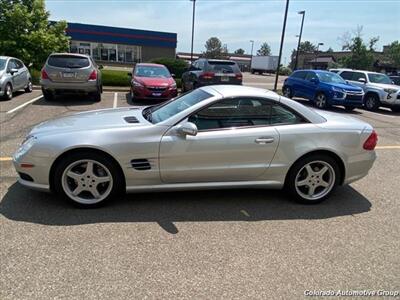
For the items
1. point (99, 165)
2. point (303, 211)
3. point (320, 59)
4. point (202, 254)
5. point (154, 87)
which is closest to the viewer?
point (202, 254)

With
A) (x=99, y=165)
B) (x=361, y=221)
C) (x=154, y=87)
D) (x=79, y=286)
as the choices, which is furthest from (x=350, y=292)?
(x=154, y=87)

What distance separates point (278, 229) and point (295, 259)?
1.88 ft

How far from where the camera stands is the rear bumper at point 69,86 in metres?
11.0

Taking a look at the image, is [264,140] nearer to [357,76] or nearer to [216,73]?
[216,73]

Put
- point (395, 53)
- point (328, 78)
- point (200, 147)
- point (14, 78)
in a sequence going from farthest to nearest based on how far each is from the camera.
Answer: point (395, 53) → point (328, 78) → point (14, 78) → point (200, 147)

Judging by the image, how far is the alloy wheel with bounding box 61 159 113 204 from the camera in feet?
12.7

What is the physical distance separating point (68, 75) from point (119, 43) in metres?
39.9

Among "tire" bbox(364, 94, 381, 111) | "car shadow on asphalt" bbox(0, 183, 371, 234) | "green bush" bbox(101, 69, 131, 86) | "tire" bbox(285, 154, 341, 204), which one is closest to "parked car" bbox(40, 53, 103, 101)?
"green bush" bbox(101, 69, 131, 86)

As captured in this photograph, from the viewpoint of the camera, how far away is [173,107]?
14.8ft

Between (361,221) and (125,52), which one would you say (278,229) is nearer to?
(361,221)

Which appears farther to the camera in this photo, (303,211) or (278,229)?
(303,211)

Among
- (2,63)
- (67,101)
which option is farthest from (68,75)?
(2,63)

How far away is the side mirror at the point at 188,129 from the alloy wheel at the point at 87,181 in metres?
0.95

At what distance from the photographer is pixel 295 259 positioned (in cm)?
318
